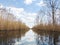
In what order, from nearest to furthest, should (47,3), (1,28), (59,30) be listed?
(59,30) → (47,3) → (1,28)

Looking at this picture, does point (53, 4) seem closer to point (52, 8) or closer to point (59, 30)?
point (52, 8)

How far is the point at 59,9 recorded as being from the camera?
16.0m

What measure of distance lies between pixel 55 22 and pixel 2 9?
268 inches

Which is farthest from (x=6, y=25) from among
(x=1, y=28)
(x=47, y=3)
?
(x=47, y=3)

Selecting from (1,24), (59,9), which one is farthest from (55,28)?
(1,24)

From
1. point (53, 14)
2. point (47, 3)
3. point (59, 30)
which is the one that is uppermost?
point (47, 3)

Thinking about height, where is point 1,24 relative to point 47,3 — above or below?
below

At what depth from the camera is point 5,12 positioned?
66.0 ft

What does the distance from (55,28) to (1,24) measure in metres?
5.47

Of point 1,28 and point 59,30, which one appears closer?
point 59,30

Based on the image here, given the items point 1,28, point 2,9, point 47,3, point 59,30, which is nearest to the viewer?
point 59,30

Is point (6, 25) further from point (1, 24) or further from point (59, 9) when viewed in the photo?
point (59, 9)

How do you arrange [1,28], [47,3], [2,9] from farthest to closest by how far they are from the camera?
[2,9], [1,28], [47,3]

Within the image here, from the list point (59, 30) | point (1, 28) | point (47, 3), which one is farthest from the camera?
point (1, 28)
